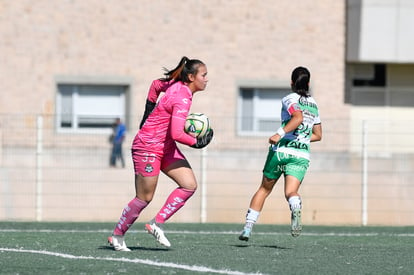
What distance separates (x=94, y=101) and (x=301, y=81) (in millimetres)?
16271

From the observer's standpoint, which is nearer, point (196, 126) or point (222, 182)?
point (196, 126)

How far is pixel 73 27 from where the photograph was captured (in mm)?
27609

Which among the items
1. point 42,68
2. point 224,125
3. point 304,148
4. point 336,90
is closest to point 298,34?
point 336,90

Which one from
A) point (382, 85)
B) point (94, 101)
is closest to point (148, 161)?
point (94, 101)

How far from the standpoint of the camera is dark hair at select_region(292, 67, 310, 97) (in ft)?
40.8

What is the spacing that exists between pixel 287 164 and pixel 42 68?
16157 mm

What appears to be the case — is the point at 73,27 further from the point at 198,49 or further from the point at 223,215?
the point at 223,215

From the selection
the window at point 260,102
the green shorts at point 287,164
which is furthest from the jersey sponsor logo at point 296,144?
the window at point 260,102

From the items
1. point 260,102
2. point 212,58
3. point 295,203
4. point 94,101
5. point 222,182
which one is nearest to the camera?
point 295,203

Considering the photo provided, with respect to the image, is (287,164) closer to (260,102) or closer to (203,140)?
(203,140)

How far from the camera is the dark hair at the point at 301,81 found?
12.4 meters

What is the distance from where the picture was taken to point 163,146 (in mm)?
11508

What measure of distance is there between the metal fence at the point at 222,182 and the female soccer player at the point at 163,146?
10040mm

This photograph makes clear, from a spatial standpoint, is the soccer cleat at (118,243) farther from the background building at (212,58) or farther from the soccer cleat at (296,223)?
the background building at (212,58)
